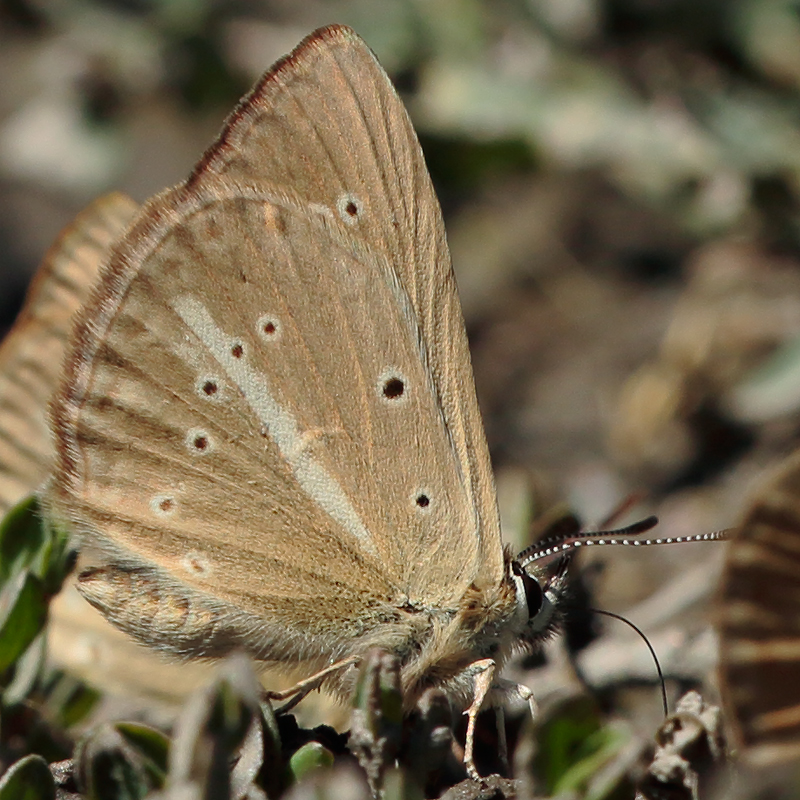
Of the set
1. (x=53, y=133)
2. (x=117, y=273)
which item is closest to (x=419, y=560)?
(x=117, y=273)

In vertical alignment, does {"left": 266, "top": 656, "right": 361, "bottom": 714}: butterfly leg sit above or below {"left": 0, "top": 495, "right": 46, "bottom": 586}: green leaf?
below

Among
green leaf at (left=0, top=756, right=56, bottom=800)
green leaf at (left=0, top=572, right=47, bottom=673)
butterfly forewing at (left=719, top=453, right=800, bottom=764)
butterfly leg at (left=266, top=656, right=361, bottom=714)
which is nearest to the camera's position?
butterfly forewing at (left=719, top=453, right=800, bottom=764)

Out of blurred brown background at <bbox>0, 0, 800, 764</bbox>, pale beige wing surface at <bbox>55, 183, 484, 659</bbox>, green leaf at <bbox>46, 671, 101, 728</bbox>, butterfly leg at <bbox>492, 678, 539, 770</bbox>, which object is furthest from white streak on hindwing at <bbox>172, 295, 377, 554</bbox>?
blurred brown background at <bbox>0, 0, 800, 764</bbox>

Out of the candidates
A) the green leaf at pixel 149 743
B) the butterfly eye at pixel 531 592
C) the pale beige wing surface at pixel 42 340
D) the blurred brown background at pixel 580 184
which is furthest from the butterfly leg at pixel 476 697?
the blurred brown background at pixel 580 184

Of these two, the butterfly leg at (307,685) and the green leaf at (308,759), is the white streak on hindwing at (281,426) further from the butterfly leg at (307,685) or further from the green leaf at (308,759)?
the green leaf at (308,759)

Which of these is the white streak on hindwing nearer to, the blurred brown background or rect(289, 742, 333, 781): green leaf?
rect(289, 742, 333, 781): green leaf

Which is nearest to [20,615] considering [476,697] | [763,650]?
[476,697]
